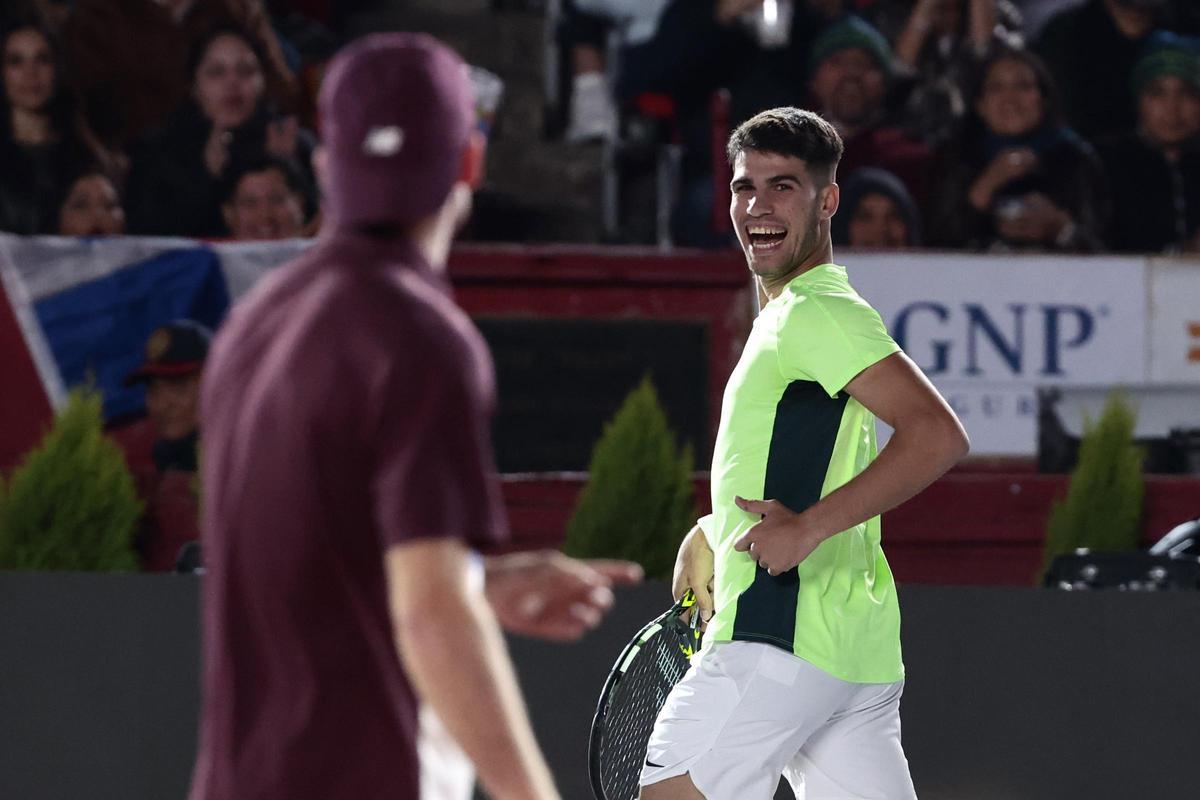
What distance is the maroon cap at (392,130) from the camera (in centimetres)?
204

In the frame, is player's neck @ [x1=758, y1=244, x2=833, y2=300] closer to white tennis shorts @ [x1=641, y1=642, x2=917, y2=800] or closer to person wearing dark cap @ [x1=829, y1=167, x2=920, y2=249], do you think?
white tennis shorts @ [x1=641, y1=642, x2=917, y2=800]

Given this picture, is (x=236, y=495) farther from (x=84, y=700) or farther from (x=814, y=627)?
(x=84, y=700)

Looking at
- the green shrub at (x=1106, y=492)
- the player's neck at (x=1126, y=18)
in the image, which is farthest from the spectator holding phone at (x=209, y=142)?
the player's neck at (x=1126, y=18)

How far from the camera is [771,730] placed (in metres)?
3.58

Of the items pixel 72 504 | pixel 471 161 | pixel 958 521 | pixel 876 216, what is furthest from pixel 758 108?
pixel 471 161

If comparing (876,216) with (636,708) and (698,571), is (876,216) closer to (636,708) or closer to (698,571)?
(636,708)

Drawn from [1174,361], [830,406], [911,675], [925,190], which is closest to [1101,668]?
[911,675]

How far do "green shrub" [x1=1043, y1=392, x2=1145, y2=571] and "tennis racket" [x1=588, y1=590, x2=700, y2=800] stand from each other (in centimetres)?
326

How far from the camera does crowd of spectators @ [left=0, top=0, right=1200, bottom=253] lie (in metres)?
8.73

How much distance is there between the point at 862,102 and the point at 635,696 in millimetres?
5403

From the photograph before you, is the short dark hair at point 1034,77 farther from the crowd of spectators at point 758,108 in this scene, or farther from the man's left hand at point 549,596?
the man's left hand at point 549,596

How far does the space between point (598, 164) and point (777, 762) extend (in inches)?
275

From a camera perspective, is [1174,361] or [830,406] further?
[1174,361]

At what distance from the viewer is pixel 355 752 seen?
1999 millimetres
